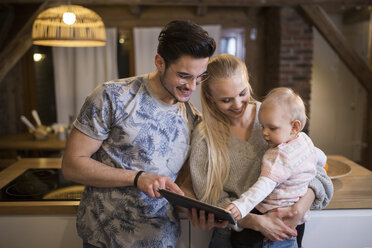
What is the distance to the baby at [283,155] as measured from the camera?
51.3 inches

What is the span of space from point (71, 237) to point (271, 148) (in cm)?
97

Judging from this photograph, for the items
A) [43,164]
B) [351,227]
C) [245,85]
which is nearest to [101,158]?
[245,85]

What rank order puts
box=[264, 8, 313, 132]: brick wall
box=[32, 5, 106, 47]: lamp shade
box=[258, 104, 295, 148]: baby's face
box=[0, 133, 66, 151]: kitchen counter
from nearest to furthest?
1. box=[258, 104, 295, 148]: baby's face
2. box=[32, 5, 106, 47]: lamp shade
3. box=[0, 133, 66, 151]: kitchen counter
4. box=[264, 8, 313, 132]: brick wall

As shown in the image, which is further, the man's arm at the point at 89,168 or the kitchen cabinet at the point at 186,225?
the kitchen cabinet at the point at 186,225

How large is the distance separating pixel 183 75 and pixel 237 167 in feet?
1.46

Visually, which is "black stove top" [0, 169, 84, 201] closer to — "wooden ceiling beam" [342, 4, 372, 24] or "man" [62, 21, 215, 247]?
"man" [62, 21, 215, 247]

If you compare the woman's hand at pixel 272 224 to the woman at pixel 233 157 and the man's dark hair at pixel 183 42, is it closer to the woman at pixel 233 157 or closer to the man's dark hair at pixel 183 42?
the woman at pixel 233 157

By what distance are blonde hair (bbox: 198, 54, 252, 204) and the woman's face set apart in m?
0.02

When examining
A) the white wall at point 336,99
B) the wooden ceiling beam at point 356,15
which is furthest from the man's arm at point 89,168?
the wooden ceiling beam at point 356,15

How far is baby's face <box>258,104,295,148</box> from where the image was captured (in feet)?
4.33

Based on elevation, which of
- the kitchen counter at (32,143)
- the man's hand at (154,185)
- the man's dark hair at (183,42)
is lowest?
the kitchen counter at (32,143)

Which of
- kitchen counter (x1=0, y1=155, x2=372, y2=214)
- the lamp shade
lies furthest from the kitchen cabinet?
the lamp shade

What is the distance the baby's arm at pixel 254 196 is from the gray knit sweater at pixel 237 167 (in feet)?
0.49

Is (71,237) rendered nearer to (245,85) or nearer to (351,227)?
(245,85)
